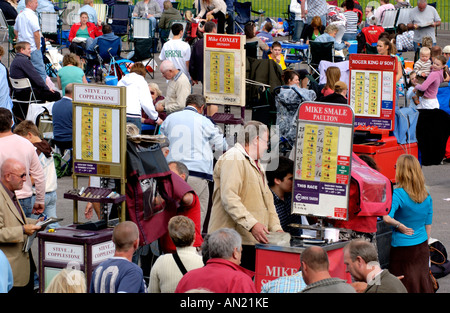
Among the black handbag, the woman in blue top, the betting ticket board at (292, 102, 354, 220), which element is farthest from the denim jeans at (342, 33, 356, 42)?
the black handbag

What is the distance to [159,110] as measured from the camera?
12.7m

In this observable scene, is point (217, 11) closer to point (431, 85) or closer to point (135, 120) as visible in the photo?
point (431, 85)

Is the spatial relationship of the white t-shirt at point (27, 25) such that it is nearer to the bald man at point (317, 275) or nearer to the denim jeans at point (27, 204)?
the denim jeans at point (27, 204)

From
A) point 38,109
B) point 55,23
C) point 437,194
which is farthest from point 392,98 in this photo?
point 55,23

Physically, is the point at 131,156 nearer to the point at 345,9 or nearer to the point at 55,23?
the point at 55,23

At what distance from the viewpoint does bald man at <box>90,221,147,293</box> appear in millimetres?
5781

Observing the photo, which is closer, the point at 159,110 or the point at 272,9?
the point at 159,110

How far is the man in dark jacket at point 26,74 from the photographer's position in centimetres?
1380

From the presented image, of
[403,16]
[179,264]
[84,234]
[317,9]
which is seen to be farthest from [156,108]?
[403,16]

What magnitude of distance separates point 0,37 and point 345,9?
31.9ft

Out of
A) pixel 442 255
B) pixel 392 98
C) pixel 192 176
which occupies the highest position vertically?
pixel 392 98

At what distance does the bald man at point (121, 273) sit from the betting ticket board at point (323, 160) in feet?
6.32

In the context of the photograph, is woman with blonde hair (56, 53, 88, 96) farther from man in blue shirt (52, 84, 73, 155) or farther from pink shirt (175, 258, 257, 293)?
pink shirt (175, 258, 257, 293)

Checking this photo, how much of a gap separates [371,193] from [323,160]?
1.91ft
